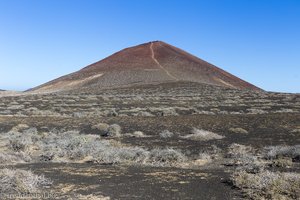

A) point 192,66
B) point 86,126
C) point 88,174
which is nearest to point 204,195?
point 88,174

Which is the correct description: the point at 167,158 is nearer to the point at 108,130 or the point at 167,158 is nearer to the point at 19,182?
the point at 19,182

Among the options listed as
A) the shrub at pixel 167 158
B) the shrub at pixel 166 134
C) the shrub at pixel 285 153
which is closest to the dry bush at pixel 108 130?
the shrub at pixel 166 134

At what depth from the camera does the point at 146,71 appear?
90.1 m

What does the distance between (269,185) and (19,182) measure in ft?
18.4

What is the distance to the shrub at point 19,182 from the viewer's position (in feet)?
32.1

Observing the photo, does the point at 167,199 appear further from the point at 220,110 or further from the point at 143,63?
the point at 143,63

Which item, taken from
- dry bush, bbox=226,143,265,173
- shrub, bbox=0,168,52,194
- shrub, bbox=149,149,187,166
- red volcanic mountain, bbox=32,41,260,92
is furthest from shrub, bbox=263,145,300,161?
red volcanic mountain, bbox=32,41,260,92

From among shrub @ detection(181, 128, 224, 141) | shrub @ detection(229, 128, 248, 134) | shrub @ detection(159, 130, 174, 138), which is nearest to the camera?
shrub @ detection(181, 128, 224, 141)

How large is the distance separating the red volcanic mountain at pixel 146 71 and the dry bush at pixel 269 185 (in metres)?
68.2

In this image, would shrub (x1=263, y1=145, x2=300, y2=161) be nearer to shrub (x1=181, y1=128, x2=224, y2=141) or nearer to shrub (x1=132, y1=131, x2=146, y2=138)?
shrub (x1=181, y1=128, x2=224, y2=141)

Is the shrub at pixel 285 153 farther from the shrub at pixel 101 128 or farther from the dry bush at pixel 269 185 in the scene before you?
the shrub at pixel 101 128

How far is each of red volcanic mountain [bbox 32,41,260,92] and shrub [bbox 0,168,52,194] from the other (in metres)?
68.1

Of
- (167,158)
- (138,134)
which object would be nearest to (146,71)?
(138,134)

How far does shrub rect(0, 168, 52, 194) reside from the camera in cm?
978
